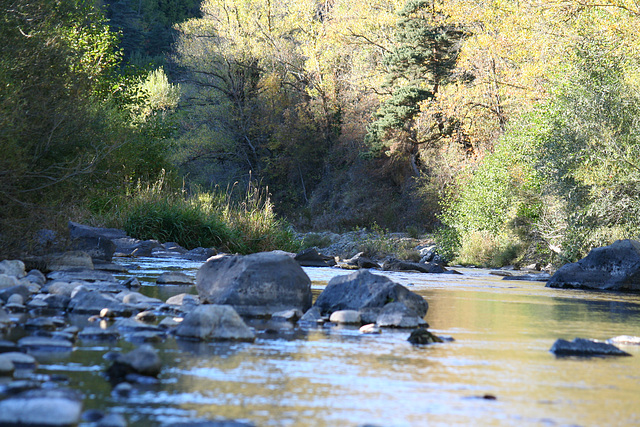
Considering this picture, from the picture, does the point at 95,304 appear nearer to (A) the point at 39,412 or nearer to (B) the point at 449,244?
(A) the point at 39,412

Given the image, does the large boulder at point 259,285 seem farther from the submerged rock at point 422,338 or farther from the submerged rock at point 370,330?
the submerged rock at point 422,338

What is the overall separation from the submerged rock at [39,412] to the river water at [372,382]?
25 centimetres

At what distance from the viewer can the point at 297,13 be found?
36.3m

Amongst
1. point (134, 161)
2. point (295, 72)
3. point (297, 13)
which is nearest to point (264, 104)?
point (295, 72)

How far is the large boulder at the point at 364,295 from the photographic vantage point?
6.30 m

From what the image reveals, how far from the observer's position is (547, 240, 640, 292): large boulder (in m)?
12.7

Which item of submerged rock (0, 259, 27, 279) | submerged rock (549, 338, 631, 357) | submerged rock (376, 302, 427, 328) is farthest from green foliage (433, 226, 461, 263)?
submerged rock (549, 338, 631, 357)

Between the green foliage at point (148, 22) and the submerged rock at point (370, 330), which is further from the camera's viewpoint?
the green foliage at point (148, 22)

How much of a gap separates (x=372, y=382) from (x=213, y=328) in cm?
154

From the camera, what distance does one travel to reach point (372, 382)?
3467 millimetres

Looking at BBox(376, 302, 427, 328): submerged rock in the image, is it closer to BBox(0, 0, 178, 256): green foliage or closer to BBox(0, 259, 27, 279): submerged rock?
BBox(0, 0, 178, 256): green foliage

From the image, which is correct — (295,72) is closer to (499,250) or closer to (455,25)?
(455,25)

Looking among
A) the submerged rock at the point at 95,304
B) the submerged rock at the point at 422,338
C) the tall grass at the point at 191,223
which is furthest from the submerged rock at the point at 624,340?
the tall grass at the point at 191,223

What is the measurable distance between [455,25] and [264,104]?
14.0 meters
